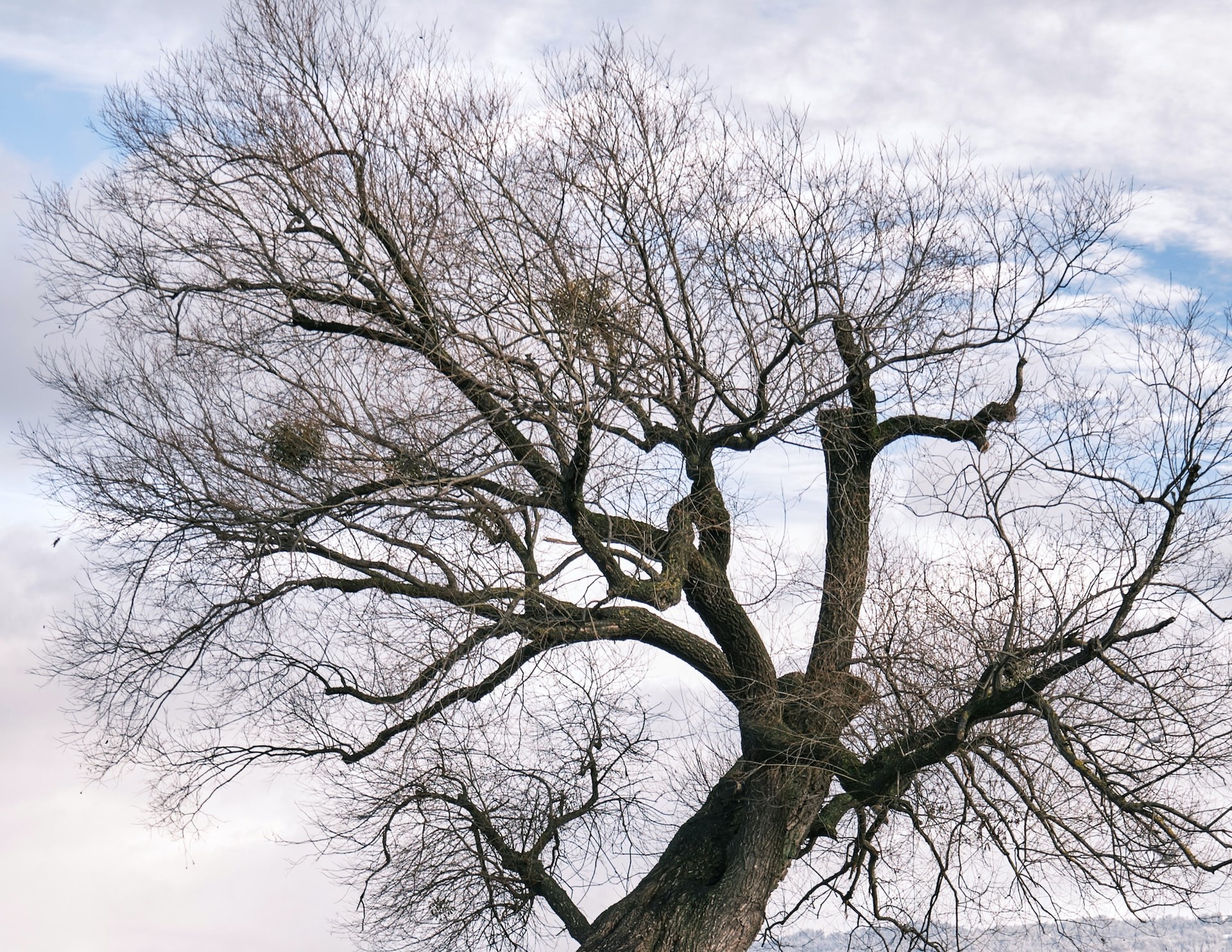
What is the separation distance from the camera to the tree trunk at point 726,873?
775cm

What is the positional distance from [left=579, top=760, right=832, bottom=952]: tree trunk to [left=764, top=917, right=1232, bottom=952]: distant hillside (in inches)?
43.2

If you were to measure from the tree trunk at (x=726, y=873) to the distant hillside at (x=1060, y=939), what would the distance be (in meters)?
1.10

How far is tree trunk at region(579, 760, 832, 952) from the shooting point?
25.4 feet

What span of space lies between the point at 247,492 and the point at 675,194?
11.8 ft

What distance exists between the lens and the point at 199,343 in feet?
26.1

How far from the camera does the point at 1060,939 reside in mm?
8086

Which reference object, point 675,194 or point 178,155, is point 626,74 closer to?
point 675,194

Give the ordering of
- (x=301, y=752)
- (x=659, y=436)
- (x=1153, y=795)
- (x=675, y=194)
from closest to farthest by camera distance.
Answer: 1. (x=1153, y=795)
2. (x=675, y=194)
3. (x=659, y=436)
4. (x=301, y=752)

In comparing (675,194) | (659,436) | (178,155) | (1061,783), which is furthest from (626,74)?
(1061,783)

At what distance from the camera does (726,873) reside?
7895 mm

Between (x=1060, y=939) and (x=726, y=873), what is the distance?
101 inches

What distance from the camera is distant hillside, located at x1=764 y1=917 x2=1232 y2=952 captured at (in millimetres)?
7750

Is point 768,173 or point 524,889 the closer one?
point 768,173

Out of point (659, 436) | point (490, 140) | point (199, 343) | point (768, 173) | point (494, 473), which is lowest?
point (494, 473)
